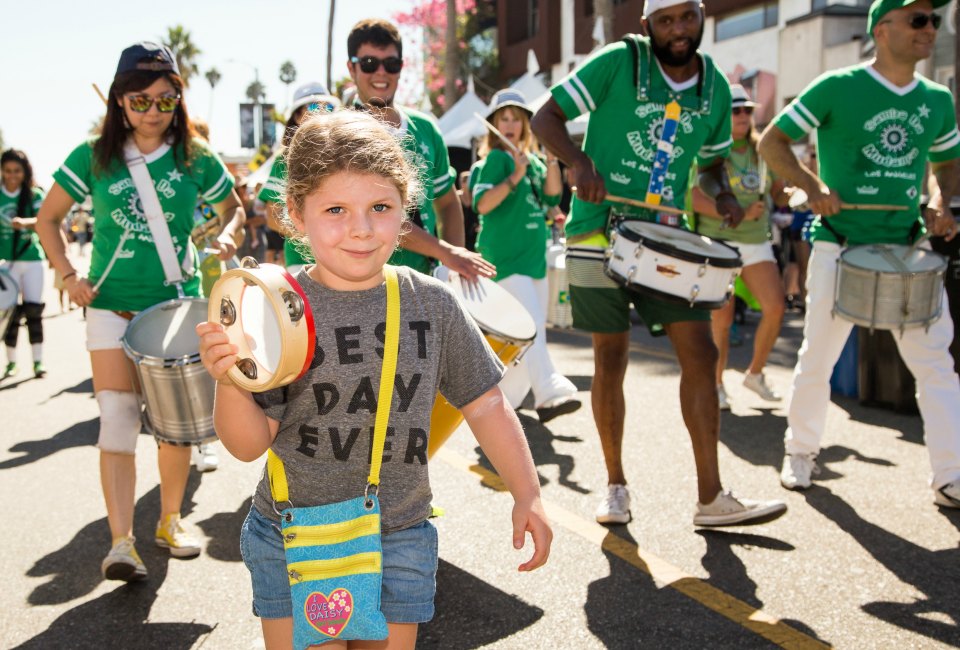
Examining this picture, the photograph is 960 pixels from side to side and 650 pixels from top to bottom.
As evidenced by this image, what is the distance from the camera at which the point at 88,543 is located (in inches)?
177

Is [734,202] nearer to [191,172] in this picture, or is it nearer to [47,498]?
[191,172]

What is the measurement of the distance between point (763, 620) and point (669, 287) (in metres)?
1.37

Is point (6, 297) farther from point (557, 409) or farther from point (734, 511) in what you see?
point (734, 511)

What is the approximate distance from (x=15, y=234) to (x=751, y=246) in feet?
22.7

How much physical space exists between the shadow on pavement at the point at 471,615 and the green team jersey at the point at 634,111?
170 cm

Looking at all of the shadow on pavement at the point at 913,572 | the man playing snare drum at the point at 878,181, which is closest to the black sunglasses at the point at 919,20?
the man playing snare drum at the point at 878,181

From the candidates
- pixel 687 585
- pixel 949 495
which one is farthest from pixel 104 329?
pixel 949 495

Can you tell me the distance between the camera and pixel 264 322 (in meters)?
1.95

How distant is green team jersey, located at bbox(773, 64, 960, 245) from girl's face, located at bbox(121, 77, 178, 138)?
289 cm

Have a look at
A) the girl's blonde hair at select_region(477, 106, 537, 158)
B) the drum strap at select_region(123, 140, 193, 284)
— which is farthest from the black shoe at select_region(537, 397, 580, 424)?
the drum strap at select_region(123, 140, 193, 284)

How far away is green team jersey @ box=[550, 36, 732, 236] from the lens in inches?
169

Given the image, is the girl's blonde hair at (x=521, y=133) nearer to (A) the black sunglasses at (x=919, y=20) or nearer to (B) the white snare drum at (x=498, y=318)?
(A) the black sunglasses at (x=919, y=20)

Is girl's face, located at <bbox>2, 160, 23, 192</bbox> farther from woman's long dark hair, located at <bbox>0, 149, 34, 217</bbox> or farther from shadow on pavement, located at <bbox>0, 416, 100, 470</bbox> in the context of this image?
shadow on pavement, located at <bbox>0, 416, 100, 470</bbox>

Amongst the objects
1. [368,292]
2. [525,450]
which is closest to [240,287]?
[368,292]
